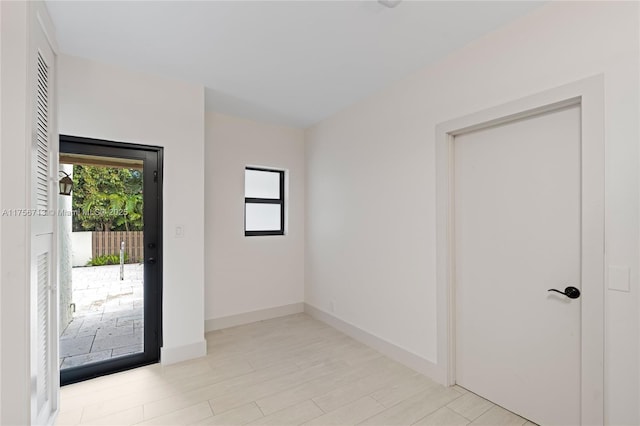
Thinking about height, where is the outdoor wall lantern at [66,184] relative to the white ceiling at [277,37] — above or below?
below

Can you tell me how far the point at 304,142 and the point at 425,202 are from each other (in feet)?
7.77

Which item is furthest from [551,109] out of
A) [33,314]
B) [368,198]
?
[33,314]

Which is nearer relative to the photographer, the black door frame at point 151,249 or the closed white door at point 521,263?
the closed white door at point 521,263

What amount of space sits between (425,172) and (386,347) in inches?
69.6

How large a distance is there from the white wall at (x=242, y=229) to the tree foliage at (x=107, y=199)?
3.18ft

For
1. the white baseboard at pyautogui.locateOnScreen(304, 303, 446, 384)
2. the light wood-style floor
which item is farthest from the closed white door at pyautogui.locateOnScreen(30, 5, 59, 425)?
the white baseboard at pyautogui.locateOnScreen(304, 303, 446, 384)

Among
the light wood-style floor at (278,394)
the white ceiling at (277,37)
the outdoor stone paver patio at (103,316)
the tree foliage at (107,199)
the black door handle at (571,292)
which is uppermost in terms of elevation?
the white ceiling at (277,37)

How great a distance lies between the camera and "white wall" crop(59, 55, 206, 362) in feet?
8.52

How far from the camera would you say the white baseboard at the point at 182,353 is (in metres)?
2.83

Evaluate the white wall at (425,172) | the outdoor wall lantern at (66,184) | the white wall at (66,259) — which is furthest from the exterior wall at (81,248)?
the white wall at (425,172)

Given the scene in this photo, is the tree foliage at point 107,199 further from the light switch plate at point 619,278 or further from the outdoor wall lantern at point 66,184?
the light switch plate at point 619,278

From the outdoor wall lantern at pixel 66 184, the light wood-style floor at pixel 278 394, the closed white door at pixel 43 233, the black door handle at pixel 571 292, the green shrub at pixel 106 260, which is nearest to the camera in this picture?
the closed white door at pixel 43 233

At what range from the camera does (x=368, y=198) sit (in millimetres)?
3312

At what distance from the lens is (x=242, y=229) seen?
13.1 feet
